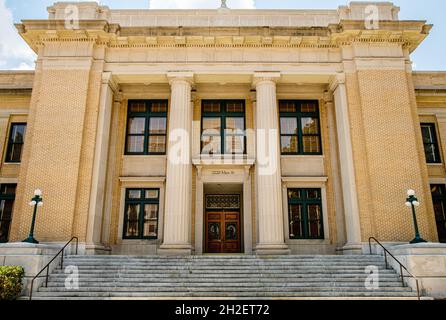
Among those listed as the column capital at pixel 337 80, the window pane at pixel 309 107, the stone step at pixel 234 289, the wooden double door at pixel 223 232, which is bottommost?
the stone step at pixel 234 289

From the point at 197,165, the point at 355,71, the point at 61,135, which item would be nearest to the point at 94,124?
the point at 61,135

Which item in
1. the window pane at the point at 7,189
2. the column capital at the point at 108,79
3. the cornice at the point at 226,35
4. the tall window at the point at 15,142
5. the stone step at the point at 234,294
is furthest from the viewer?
the tall window at the point at 15,142

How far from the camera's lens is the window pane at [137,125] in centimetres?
1942

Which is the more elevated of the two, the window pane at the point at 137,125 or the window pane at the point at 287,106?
the window pane at the point at 287,106

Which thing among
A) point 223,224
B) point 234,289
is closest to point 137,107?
point 223,224

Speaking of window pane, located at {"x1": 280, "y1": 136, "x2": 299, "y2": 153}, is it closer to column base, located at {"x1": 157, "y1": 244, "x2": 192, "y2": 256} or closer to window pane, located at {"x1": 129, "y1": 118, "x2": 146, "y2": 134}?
column base, located at {"x1": 157, "y1": 244, "x2": 192, "y2": 256}

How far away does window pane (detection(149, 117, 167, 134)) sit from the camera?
19.3 m

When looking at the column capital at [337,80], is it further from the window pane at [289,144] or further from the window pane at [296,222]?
the window pane at [296,222]

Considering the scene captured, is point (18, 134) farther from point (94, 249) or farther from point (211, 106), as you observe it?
point (211, 106)

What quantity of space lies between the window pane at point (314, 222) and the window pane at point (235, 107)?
21.8 ft

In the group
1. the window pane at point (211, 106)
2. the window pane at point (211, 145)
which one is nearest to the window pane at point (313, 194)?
the window pane at point (211, 145)

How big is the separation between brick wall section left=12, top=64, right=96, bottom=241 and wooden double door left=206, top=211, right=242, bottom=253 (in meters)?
7.00

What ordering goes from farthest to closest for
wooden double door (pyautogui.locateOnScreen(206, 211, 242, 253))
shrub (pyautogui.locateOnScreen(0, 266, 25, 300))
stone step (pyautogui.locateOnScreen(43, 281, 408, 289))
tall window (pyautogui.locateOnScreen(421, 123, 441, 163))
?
tall window (pyautogui.locateOnScreen(421, 123, 441, 163)), wooden double door (pyautogui.locateOnScreen(206, 211, 242, 253)), stone step (pyautogui.locateOnScreen(43, 281, 408, 289)), shrub (pyautogui.locateOnScreen(0, 266, 25, 300))

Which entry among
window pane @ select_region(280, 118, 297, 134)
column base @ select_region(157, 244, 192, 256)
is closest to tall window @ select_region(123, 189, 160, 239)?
column base @ select_region(157, 244, 192, 256)
